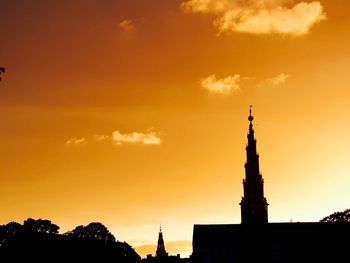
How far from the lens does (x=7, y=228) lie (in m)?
82.8

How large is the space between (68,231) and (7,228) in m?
16.5

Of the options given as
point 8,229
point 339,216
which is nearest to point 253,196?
point 339,216

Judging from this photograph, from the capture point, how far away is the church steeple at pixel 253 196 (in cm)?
7231

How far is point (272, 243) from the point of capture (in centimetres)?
5422

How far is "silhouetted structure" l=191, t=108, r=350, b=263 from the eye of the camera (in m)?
53.2

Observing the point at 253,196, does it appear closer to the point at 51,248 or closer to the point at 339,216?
the point at 339,216

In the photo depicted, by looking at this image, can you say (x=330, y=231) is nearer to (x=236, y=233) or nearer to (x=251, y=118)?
(x=236, y=233)

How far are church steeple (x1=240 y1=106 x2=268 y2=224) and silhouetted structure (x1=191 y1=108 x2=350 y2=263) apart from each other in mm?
16375

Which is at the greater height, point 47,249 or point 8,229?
point 8,229

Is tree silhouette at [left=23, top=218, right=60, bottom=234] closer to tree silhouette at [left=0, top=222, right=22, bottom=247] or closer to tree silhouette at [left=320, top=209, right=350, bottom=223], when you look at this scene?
tree silhouette at [left=0, top=222, right=22, bottom=247]

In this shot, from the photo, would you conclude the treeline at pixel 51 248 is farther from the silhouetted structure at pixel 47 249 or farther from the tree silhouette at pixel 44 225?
the tree silhouette at pixel 44 225

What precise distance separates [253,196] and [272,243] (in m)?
18.6

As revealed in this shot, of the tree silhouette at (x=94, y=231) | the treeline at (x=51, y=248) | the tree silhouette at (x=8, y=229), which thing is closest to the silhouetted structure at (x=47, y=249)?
the treeline at (x=51, y=248)

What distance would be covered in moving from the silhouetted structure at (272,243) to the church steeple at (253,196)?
53.7 ft
